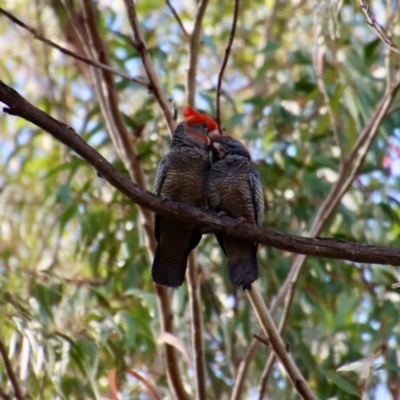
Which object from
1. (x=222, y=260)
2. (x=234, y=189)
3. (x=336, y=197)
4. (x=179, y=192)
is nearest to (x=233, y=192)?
(x=234, y=189)

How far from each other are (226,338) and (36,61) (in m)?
4.04

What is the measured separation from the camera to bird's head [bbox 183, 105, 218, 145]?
3.64 meters

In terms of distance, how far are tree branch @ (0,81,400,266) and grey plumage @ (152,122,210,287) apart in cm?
52

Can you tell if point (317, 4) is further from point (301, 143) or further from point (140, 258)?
point (140, 258)

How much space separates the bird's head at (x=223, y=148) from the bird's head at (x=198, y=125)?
0.11 ft

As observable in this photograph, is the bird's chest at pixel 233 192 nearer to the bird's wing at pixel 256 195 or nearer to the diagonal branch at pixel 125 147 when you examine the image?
the bird's wing at pixel 256 195

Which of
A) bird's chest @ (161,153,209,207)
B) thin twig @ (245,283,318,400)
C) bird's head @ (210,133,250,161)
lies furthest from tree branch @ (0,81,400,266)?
bird's head @ (210,133,250,161)

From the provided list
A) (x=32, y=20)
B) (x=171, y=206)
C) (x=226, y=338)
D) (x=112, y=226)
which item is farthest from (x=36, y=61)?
(x=171, y=206)

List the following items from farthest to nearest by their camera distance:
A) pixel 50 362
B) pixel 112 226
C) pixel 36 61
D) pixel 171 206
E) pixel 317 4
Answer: pixel 36 61 < pixel 112 226 < pixel 317 4 < pixel 50 362 < pixel 171 206

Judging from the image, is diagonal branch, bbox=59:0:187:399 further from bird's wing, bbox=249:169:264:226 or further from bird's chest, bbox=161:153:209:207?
bird's wing, bbox=249:169:264:226

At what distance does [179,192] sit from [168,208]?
72cm

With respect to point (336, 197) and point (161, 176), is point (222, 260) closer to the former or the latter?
point (336, 197)

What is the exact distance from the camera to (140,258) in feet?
16.1

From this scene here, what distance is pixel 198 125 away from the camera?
3.69 meters
